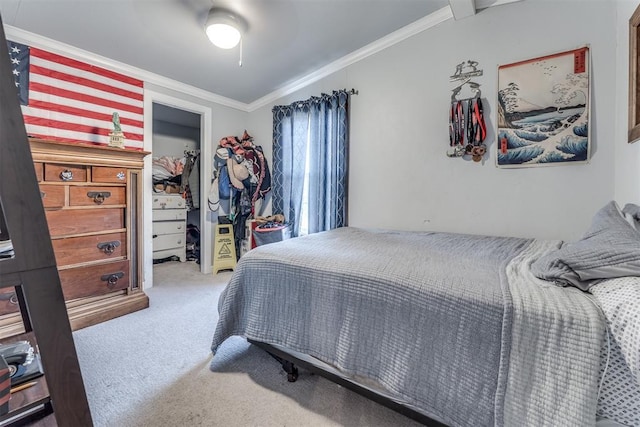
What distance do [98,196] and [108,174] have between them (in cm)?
20

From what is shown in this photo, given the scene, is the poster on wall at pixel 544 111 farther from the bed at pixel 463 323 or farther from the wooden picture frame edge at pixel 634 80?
the bed at pixel 463 323

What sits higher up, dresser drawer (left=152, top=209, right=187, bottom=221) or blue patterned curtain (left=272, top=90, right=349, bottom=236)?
blue patterned curtain (left=272, top=90, right=349, bottom=236)

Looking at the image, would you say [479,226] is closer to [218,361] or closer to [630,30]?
[630,30]

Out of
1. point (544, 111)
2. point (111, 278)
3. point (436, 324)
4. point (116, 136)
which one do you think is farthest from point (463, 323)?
point (116, 136)

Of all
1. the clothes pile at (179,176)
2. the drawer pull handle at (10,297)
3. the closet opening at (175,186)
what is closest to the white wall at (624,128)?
the drawer pull handle at (10,297)

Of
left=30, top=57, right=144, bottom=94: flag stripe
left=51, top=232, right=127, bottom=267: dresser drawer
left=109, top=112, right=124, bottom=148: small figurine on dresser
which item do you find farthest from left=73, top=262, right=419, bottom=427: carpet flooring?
left=30, top=57, right=144, bottom=94: flag stripe

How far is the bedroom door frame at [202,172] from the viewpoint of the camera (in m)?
2.91

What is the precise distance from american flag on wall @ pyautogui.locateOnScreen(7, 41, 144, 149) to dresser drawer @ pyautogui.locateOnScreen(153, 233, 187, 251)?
157cm

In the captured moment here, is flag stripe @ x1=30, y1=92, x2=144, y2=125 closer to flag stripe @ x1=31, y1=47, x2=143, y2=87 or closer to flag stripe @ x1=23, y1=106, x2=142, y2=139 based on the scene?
flag stripe @ x1=23, y1=106, x2=142, y2=139

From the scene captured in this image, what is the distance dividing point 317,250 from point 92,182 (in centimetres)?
199

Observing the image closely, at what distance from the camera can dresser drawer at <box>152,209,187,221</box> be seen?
3.83 m

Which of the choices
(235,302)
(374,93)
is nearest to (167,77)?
(374,93)

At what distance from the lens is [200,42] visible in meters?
2.35

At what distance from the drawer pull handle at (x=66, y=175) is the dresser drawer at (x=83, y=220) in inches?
9.5
